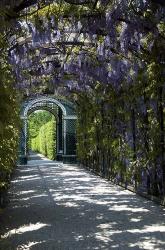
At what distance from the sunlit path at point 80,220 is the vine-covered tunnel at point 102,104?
1 cm

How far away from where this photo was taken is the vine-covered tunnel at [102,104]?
19.4 ft

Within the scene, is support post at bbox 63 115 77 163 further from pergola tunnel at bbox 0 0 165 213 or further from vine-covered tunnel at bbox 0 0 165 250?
vine-covered tunnel at bbox 0 0 165 250

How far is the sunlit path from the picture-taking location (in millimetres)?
5340

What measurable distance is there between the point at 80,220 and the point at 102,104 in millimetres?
7012

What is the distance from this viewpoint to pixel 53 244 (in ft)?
17.4

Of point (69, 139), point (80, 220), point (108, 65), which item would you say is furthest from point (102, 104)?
point (69, 139)

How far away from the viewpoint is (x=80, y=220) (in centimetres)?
680

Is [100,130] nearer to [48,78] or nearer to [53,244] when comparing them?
[48,78]

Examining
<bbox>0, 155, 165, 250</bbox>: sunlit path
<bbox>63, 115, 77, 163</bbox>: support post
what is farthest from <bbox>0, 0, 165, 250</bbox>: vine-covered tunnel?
<bbox>63, 115, 77, 163</bbox>: support post

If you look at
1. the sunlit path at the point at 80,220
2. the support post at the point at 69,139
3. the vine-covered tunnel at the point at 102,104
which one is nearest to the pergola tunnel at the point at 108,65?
the vine-covered tunnel at the point at 102,104

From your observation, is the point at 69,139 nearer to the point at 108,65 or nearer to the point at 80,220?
the point at 108,65

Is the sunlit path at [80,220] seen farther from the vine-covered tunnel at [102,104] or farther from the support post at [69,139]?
the support post at [69,139]

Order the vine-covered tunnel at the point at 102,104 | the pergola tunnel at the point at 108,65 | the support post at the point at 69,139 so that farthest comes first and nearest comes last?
1. the support post at the point at 69,139
2. the pergola tunnel at the point at 108,65
3. the vine-covered tunnel at the point at 102,104

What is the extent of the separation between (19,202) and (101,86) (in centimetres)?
457
